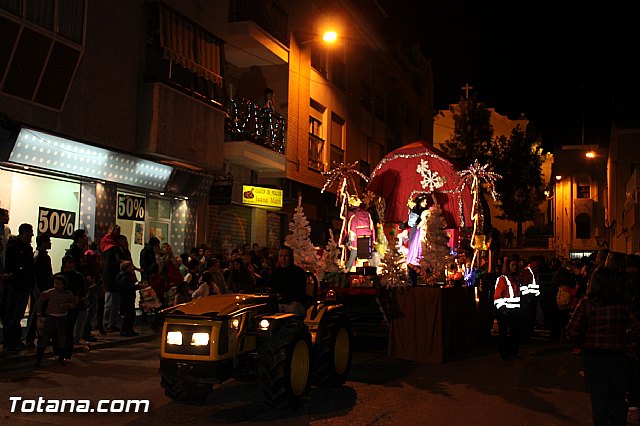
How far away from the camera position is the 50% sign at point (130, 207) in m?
17.6

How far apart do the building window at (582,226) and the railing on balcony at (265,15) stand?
114ft

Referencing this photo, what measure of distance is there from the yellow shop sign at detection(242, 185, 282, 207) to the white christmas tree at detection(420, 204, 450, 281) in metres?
8.51

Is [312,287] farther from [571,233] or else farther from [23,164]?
[571,233]

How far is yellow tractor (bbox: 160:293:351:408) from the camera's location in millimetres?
7867

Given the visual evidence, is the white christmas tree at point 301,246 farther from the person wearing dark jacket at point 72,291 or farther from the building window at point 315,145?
the building window at point 315,145

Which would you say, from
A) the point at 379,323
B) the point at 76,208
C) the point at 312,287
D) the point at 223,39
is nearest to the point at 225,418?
the point at 312,287

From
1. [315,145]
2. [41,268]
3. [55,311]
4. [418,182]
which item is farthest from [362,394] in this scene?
[315,145]

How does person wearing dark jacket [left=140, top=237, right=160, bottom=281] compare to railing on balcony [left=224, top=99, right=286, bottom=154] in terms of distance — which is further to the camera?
railing on balcony [left=224, top=99, right=286, bottom=154]

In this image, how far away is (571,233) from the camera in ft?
171

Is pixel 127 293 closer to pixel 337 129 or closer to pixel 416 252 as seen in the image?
pixel 416 252

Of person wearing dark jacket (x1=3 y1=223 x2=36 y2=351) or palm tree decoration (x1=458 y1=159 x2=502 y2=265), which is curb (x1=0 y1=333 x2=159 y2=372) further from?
palm tree decoration (x1=458 y1=159 x2=502 y2=265)

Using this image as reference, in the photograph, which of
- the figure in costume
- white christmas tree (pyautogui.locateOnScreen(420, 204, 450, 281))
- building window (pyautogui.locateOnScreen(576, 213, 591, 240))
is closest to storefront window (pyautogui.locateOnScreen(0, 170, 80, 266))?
the figure in costume

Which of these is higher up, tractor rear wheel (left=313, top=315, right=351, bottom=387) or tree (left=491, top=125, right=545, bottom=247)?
tree (left=491, top=125, right=545, bottom=247)

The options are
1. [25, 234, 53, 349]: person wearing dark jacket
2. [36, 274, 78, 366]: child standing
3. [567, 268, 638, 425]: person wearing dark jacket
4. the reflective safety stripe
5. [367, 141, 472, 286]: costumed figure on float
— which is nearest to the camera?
[567, 268, 638, 425]: person wearing dark jacket
